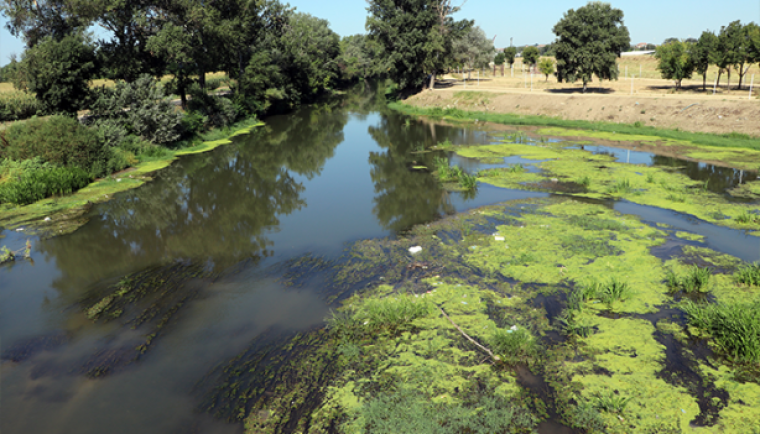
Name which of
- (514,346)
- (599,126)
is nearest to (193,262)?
(514,346)

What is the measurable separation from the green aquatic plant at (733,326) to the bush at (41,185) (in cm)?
1956

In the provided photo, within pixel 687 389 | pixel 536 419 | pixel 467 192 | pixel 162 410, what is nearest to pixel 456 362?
pixel 536 419

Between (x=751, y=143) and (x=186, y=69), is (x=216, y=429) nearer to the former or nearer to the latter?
(x=751, y=143)

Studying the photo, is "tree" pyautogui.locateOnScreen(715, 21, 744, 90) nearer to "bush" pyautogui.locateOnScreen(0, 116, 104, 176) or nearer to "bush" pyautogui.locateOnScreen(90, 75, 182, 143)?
"bush" pyautogui.locateOnScreen(90, 75, 182, 143)

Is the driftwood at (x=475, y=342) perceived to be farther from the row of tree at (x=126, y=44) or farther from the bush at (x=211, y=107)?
the bush at (x=211, y=107)

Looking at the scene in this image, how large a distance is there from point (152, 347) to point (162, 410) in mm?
1768

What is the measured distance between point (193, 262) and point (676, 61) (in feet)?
126

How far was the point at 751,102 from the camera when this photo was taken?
25.1 metres

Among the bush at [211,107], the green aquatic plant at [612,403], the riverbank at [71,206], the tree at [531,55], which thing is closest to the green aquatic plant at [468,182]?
the green aquatic plant at [612,403]

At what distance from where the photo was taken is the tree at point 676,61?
1382 inches

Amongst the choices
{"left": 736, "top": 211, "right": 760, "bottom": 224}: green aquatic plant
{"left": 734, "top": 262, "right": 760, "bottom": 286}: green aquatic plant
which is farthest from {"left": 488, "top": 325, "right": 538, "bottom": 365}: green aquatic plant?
{"left": 736, "top": 211, "right": 760, "bottom": 224}: green aquatic plant

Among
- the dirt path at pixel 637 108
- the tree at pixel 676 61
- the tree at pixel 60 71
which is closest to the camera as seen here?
the tree at pixel 60 71

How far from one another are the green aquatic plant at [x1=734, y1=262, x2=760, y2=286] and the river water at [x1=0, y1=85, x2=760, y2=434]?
179 cm

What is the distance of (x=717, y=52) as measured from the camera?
32344 mm
